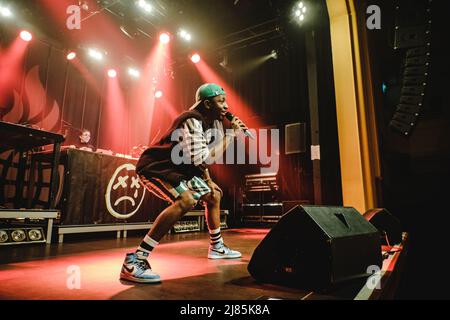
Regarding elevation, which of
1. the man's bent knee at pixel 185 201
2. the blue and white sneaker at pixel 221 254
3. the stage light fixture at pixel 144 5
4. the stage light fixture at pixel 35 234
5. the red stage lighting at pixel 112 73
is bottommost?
the blue and white sneaker at pixel 221 254

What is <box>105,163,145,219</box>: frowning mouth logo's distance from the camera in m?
4.75

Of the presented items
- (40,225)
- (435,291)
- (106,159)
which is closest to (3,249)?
(40,225)

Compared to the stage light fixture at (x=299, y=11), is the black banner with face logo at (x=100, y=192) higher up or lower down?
lower down

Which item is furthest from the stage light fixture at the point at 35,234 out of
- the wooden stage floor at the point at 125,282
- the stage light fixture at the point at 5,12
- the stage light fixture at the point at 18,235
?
the stage light fixture at the point at 5,12

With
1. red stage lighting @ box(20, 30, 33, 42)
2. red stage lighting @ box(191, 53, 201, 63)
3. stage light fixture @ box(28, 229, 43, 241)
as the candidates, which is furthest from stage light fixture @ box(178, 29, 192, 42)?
stage light fixture @ box(28, 229, 43, 241)

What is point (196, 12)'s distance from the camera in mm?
7512

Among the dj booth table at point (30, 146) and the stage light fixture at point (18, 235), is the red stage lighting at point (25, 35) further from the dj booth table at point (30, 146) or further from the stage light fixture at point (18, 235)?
the stage light fixture at point (18, 235)

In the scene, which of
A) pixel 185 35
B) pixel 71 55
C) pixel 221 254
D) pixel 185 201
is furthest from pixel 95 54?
pixel 185 201

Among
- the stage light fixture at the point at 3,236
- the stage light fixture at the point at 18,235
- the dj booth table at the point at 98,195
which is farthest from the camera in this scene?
the dj booth table at the point at 98,195

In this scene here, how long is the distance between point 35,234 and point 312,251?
3.86 meters

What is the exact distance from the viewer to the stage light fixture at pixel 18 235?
3570 mm

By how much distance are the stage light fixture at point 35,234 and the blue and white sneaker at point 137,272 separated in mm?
2710

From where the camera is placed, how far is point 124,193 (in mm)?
5004

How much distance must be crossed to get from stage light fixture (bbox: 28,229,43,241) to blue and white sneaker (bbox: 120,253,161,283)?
2.71m
